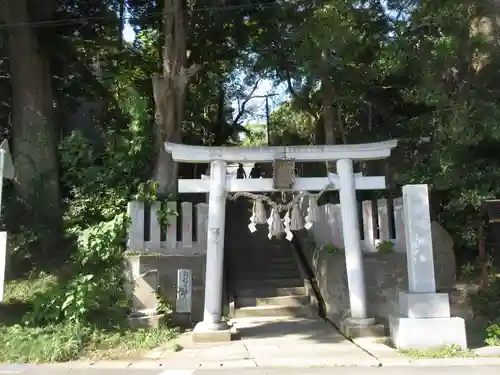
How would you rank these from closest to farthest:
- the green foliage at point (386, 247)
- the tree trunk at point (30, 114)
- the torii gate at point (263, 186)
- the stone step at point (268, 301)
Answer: the torii gate at point (263, 186) < the green foliage at point (386, 247) < the stone step at point (268, 301) < the tree trunk at point (30, 114)

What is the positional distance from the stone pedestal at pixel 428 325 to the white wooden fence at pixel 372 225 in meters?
3.36

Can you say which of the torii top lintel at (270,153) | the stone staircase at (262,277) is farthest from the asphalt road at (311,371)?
the stone staircase at (262,277)

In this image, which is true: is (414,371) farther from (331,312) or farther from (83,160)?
(83,160)

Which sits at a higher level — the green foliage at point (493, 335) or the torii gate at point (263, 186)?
the torii gate at point (263, 186)

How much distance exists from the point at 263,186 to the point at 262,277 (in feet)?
15.4

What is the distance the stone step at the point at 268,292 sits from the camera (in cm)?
1275

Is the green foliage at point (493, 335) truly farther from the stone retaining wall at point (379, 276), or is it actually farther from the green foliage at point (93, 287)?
→ the green foliage at point (93, 287)

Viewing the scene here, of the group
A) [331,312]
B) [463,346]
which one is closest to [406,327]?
[463,346]

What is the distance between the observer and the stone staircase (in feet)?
39.6

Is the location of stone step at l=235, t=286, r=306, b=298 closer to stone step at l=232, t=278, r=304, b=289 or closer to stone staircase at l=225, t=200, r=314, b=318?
stone staircase at l=225, t=200, r=314, b=318

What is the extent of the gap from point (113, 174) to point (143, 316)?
448cm

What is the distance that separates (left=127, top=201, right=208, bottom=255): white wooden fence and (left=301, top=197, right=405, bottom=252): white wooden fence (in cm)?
350

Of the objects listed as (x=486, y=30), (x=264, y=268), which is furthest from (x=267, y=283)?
(x=486, y=30)

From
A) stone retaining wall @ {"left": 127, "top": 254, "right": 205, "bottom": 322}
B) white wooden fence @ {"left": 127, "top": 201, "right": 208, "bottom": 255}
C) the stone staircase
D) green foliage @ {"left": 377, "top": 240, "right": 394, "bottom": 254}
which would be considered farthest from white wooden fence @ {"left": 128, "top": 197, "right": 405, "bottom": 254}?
the stone staircase
